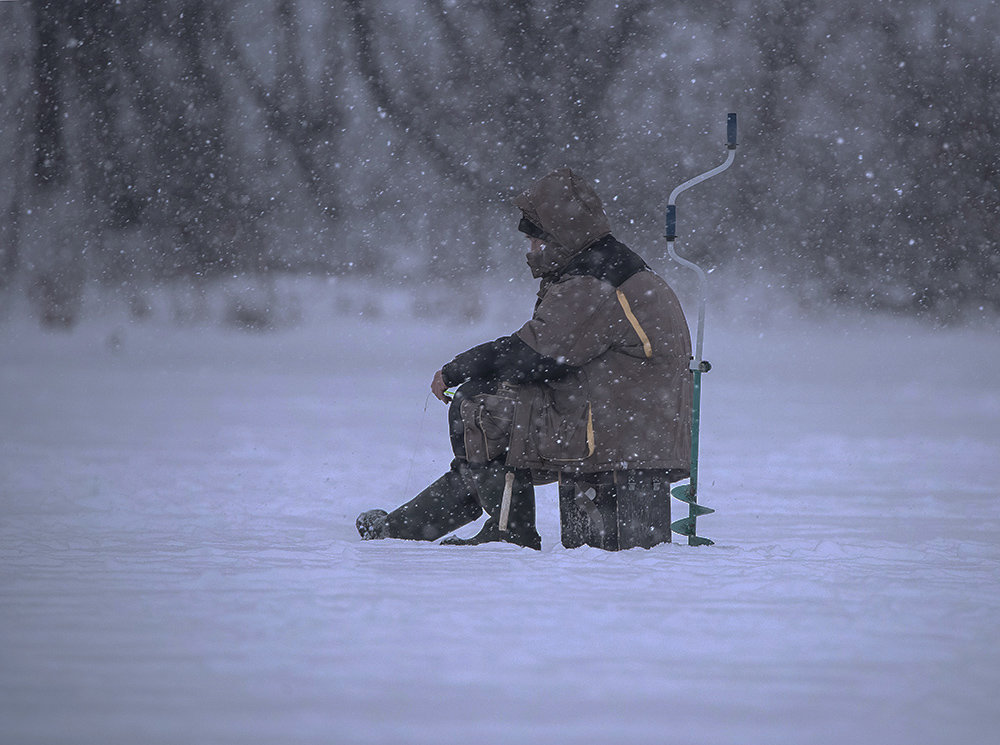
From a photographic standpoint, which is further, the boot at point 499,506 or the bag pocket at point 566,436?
the boot at point 499,506

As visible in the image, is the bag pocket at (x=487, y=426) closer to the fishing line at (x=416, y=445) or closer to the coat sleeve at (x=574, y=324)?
the coat sleeve at (x=574, y=324)

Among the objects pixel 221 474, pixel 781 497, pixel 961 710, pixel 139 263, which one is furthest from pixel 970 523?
pixel 139 263

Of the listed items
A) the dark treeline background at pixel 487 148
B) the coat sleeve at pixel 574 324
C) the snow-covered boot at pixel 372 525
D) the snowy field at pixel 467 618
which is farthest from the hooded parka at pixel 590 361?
the dark treeline background at pixel 487 148

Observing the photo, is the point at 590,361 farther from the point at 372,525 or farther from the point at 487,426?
the point at 372,525

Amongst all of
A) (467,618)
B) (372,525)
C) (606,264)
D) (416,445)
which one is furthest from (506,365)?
(416,445)

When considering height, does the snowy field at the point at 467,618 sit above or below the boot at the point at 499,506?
below

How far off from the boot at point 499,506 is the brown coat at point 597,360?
11cm

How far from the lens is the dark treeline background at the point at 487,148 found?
31.8 feet

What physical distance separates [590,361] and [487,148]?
24.5 feet

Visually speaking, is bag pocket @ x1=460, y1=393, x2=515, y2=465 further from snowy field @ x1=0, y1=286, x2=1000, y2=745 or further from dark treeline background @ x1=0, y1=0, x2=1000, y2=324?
dark treeline background @ x1=0, y1=0, x2=1000, y2=324

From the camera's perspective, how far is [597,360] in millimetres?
2535

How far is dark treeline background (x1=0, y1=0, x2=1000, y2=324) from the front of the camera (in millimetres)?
9695

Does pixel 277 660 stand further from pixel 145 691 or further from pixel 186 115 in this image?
pixel 186 115

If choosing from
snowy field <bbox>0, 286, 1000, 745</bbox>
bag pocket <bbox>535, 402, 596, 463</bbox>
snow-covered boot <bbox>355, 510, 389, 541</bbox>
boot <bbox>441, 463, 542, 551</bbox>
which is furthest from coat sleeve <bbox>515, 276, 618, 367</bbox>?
snow-covered boot <bbox>355, 510, 389, 541</bbox>
